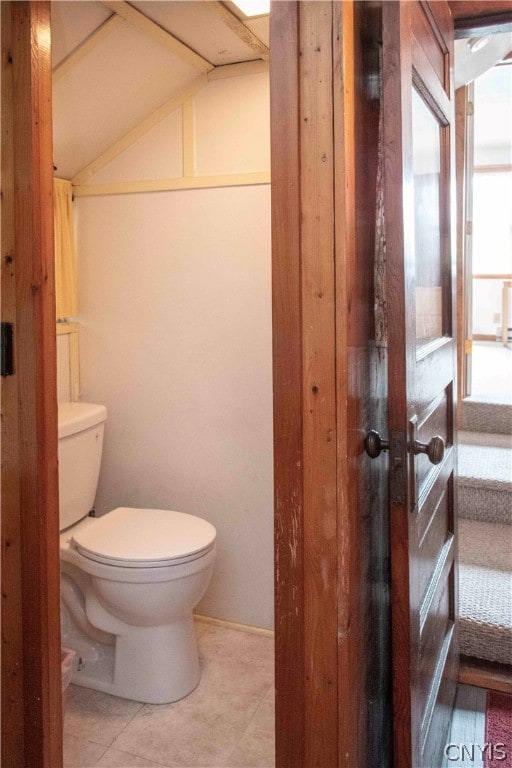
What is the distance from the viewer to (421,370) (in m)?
1.34

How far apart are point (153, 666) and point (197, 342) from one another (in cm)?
110

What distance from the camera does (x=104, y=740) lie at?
1.93 m

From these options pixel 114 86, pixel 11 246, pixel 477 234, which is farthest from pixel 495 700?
pixel 477 234

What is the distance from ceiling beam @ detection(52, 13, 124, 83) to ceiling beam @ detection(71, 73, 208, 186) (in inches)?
19.0

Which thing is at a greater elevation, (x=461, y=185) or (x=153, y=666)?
(x=461, y=185)

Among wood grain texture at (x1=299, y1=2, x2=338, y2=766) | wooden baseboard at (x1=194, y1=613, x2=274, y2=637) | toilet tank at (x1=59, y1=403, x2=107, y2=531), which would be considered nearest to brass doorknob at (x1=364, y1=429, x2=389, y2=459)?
wood grain texture at (x1=299, y1=2, x2=338, y2=766)

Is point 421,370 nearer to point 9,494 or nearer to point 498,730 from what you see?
point 9,494

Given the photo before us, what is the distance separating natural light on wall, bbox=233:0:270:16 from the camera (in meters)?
1.88

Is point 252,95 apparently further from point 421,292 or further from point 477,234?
point 477,234

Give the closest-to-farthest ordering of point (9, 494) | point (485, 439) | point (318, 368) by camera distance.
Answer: point (318, 368) < point (9, 494) < point (485, 439)

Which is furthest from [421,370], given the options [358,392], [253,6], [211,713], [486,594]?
[211,713]

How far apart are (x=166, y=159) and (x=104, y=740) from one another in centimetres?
191

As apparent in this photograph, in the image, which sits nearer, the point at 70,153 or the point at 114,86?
the point at 114,86

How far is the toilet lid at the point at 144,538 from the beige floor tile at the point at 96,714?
1.59 ft
